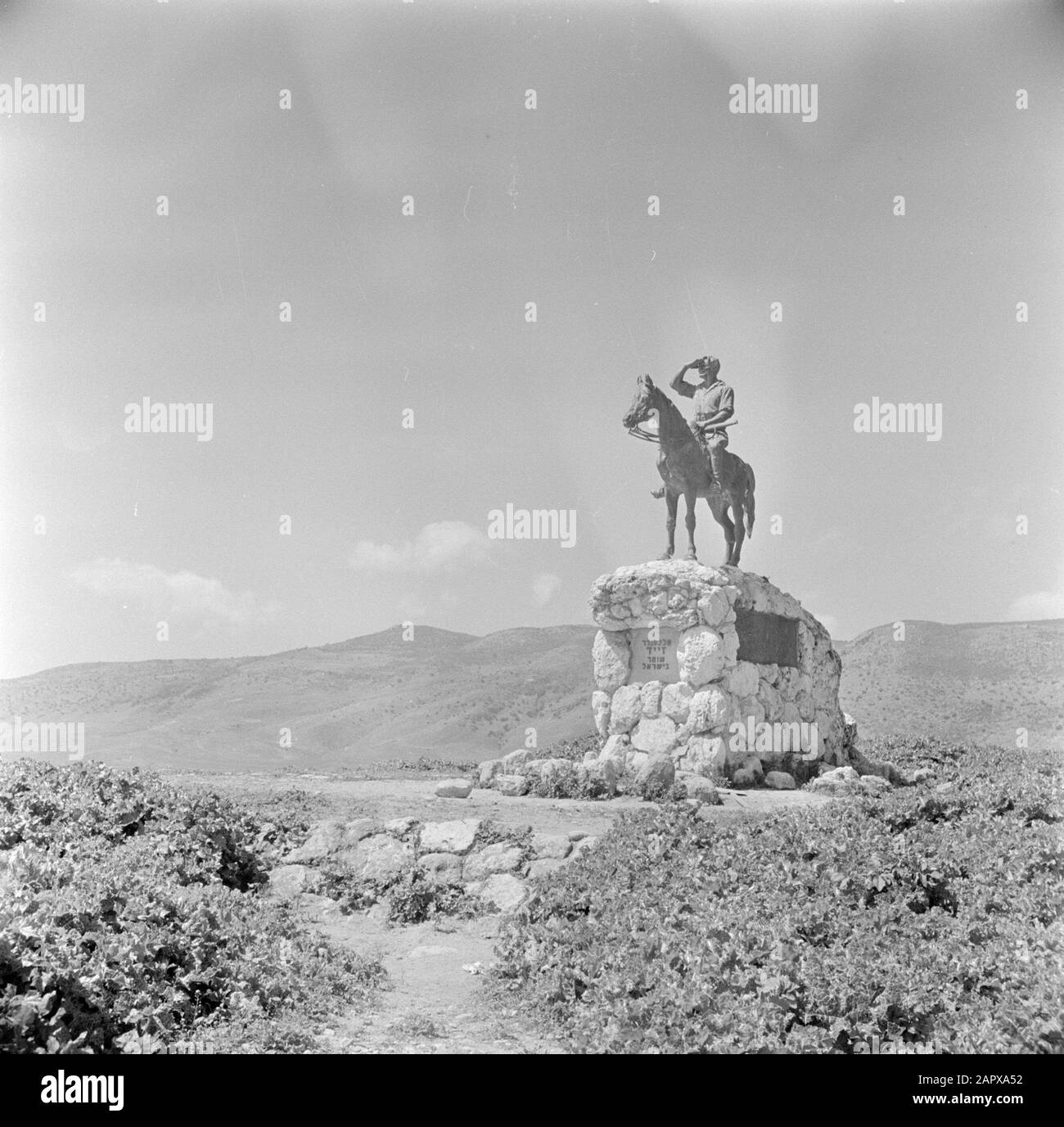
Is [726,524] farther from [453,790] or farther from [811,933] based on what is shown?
[811,933]

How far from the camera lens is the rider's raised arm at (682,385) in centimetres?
1916

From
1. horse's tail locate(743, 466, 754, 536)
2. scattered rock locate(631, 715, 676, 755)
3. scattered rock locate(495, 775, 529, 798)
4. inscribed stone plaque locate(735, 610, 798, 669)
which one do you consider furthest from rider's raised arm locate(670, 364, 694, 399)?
scattered rock locate(495, 775, 529, 798)

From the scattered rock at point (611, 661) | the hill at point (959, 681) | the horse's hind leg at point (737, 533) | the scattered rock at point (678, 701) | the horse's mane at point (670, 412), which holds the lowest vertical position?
the hill at point (959, 681)

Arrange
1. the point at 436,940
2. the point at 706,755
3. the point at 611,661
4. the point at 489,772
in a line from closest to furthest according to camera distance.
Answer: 1. the point at 436,940
2. the point at 706,755
3. the point at 489,772
4. the point at 611,661

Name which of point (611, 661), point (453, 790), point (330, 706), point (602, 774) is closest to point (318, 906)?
point (453, 790)

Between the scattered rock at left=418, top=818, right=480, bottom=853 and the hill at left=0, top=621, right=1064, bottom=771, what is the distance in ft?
70.1

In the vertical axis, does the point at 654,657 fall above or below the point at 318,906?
above

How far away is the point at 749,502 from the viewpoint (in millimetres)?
Result: 19938

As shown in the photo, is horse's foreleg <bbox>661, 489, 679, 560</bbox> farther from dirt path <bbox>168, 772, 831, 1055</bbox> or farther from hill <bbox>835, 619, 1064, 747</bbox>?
hill <bbox>835, 619, 1064, 747</bbox>

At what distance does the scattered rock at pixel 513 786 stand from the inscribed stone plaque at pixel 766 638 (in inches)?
189

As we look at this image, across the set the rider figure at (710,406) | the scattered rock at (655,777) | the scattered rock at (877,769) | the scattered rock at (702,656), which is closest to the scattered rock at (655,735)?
the scattered rock at (702,656)

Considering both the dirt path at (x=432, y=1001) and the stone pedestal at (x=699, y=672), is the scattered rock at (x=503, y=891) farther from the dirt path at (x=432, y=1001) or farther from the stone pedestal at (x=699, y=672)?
the stone pedestal at (x=699, y=672)

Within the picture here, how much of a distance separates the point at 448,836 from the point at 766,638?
361 inches
